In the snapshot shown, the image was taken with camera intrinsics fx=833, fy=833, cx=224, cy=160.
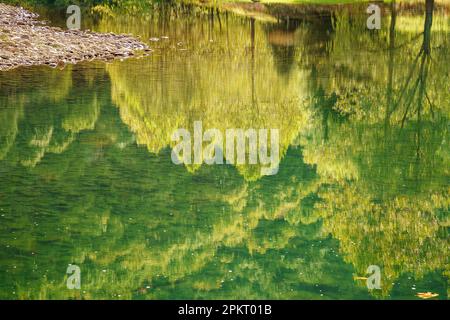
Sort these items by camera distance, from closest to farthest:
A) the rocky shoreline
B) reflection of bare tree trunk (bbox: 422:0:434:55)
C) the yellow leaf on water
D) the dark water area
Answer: the yellow leaf on water < the dark water area < the rocky shoreline < reflection of bare tree trunk (bbox: 422:0:434:55)

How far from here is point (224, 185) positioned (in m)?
26.4

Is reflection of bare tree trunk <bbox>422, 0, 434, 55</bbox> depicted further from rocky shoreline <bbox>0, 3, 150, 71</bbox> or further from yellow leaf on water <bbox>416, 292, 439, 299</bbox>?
yellow leaf on water <bbox>416, 292, 439, 299</bbox>

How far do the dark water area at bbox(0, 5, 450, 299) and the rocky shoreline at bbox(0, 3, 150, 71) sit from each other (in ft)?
9.11

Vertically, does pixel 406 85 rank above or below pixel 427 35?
below

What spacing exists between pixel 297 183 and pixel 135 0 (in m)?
67.1

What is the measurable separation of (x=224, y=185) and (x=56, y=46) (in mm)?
34302

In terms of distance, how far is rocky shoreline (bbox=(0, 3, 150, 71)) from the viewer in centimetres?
5247

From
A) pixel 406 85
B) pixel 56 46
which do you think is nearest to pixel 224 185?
pixel 406 85

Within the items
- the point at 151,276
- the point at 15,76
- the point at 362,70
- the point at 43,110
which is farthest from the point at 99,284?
the point at 362,70

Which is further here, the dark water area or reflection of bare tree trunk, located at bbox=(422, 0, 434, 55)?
reflection of bare tree trunk, located at bbox=(422, 0, 434, 55)

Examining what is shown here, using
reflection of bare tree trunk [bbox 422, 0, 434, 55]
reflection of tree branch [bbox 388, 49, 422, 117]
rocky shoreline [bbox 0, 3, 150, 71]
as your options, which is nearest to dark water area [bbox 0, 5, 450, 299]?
reflection of tree branch [bbox 388, 49, 422, 117]

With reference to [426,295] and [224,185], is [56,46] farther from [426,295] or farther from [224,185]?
[426,295]

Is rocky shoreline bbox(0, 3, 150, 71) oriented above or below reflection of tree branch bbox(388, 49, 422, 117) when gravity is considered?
above
